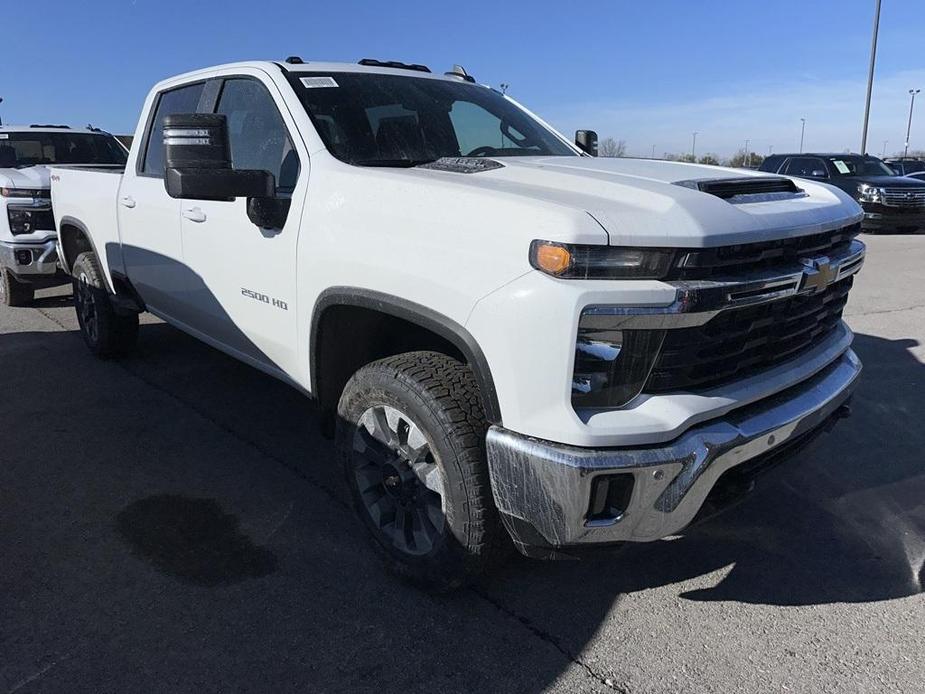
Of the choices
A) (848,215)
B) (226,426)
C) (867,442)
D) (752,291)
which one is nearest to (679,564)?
(752,291)

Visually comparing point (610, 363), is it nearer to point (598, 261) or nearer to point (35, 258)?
point (598, 261)

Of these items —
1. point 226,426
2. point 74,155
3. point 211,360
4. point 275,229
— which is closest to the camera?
point 275,229

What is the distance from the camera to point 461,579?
2641 mm

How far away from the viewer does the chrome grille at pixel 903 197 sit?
14.7 meters

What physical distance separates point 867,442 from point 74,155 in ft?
27.3

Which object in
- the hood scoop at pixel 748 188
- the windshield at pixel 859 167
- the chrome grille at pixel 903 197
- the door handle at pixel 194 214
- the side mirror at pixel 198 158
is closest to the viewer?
the hood scoop at pixel 748 188

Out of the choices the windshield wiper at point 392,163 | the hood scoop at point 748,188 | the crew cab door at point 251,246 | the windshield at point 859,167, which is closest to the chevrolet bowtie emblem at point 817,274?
the hood scoop at point 748,188

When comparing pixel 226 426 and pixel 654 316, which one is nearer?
pixel 654 316

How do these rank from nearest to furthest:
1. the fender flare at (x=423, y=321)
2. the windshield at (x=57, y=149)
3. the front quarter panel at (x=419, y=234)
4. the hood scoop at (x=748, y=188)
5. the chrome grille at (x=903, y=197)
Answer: the front quarter panel at (x=419, y=234) → the fender flare at (x=423, y=321) → the hood scoop at (x=748, y=188) → the windshield at (x=57, y=149) → the chrome grille at (x=903, y=197)

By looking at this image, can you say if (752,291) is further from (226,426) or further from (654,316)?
(226,426)

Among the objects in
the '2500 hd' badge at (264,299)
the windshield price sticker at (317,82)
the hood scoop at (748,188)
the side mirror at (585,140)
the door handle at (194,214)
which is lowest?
the '2500 hd' badge at (264,299)

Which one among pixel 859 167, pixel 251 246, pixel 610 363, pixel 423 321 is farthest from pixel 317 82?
pixel 859 167

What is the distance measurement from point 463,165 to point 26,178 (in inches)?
229

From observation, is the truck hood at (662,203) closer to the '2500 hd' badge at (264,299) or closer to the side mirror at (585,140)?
the '2500 hd' badge at (264,299)
